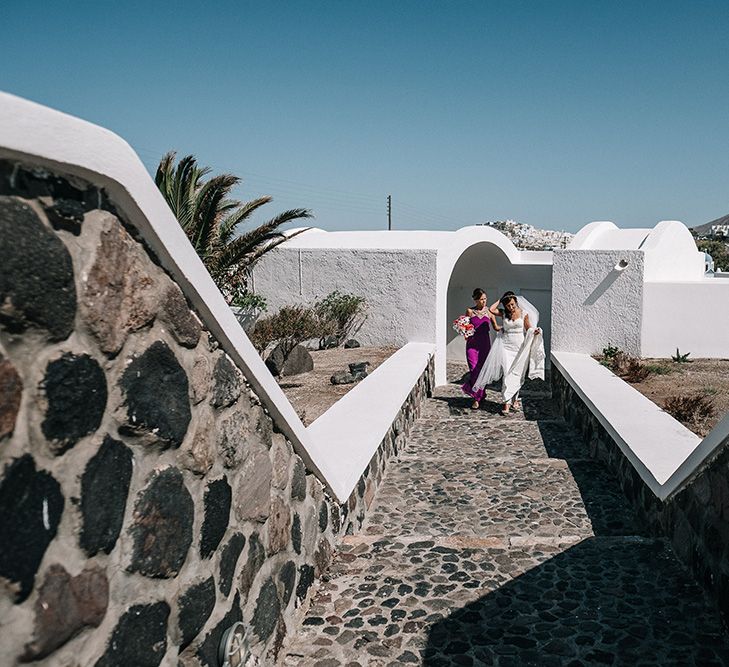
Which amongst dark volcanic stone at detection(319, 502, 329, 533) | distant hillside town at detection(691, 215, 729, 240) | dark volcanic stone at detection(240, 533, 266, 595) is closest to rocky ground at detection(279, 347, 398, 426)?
dark volcanic stone at detection(319, 502, 329, 533)

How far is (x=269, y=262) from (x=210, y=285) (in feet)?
35.7

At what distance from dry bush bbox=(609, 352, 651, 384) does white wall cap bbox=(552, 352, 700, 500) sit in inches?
25.0

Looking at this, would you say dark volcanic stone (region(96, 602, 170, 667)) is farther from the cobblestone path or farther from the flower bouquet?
the flower bouquet

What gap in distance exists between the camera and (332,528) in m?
4.11

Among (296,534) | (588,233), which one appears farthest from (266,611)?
(588,233)

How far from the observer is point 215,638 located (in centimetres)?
239

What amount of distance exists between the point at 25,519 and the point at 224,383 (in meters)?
1.08

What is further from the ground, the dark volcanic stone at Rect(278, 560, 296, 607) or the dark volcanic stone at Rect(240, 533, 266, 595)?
the dark volcanic stone at Rect(240, 533, 266, 595)

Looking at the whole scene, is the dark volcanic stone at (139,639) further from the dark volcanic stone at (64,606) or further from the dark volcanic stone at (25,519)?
the dark volcanic stone at (25,519)

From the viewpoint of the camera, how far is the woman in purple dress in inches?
391

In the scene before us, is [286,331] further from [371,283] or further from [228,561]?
[228,561]

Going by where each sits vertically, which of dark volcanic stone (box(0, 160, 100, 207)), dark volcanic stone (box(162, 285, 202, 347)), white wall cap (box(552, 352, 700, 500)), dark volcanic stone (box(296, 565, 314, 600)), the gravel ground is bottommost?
dark volcanic stone (box(296, 565, 314, 600))

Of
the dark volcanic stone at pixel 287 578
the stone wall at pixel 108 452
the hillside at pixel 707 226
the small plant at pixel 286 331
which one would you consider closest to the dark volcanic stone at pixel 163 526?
the stone wall at pixel 108 452

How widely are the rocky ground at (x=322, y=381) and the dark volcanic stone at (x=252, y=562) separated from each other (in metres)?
3.67
